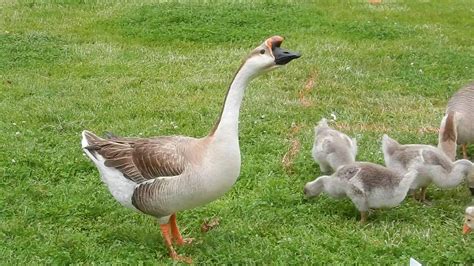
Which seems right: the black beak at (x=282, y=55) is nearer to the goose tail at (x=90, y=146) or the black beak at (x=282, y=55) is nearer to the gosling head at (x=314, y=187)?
the gosling head at (x=314, y=187)

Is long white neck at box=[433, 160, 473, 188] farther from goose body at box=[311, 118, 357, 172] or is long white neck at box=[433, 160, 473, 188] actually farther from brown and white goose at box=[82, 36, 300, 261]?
brown and white goose at box=[82, 36, 300, 261]

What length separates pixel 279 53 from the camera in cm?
503

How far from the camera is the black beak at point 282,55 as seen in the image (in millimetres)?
4984

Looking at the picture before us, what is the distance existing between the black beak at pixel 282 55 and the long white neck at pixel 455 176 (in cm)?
210

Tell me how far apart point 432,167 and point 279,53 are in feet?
6.79

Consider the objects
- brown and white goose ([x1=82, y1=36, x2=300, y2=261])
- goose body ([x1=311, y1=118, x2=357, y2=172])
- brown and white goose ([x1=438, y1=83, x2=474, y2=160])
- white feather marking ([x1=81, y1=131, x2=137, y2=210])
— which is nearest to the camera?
brown and white goose ([x1=82, y1=36, x2=300, y2=261])

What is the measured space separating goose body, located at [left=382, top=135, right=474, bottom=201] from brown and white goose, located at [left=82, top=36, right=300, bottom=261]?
71.8 inches

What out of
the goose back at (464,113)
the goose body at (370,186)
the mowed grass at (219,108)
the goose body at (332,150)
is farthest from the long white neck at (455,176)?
the goose back at (464,113)

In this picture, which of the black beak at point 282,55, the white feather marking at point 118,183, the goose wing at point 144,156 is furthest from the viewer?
the white feather marking at point 118,183

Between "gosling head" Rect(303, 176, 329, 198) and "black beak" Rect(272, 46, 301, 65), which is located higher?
"black beak" Rect(272, 46, 301, 65)

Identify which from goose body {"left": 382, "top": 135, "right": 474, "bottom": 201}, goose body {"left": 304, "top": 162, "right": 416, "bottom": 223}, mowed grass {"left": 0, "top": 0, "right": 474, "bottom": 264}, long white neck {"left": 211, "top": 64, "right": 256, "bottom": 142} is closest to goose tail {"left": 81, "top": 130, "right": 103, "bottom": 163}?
mowed grass {"left": 0, "top": 0, "right": 474, "bottom": 264}

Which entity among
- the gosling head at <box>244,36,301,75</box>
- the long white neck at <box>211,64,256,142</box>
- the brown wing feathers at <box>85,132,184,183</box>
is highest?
the gosling head at <box>244,36,301,75</box>

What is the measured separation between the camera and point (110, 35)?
13.7m

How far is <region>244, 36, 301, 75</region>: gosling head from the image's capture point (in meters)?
5.01
